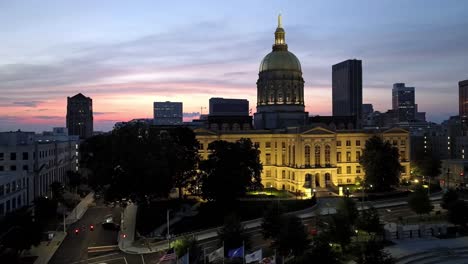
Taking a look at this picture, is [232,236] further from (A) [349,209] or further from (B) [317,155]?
(B) [317,155]

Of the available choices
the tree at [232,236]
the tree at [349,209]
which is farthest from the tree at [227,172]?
the tree at [232,236]

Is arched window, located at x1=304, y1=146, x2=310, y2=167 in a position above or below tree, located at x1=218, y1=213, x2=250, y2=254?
above

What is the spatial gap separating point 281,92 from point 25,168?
60421 millimetres

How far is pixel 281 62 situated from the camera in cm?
11206

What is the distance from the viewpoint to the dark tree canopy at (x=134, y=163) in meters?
64.8

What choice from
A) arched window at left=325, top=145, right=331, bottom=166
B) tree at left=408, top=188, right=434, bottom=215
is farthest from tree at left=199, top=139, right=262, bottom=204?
tree at left=408, top=188, right=434, bottom=215

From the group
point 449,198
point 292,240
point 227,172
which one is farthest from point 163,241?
point 449,198

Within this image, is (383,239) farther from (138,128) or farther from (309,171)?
(309,171)

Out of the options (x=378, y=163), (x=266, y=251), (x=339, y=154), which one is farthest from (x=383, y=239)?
(x=339, y=154)

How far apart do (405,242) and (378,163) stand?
3712cm

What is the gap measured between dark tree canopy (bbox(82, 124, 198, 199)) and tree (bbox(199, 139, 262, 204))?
6175 mm

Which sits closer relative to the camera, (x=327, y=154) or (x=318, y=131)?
(x=318, y=131)

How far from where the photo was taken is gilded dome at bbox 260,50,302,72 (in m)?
112

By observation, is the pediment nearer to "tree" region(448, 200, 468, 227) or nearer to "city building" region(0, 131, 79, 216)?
"tree" region(448, 200, 468, 227)
